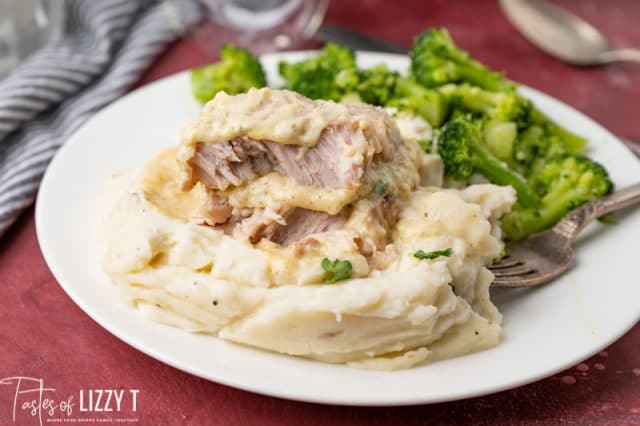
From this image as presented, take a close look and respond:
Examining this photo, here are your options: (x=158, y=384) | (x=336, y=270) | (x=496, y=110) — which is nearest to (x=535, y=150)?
(x=496, y=110)

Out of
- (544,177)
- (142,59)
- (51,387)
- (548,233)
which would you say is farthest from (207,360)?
(142,59)

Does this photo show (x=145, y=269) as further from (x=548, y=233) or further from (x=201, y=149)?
(x=548, y=233)

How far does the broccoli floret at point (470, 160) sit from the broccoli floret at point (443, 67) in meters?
0.76

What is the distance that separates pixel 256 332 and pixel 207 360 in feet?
0.87

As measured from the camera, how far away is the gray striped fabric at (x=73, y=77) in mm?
5867

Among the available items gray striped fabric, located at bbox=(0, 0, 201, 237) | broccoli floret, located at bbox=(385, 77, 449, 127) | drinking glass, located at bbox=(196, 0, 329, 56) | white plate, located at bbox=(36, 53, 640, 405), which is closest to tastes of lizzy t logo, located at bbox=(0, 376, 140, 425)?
white plate, located at bbox=(36, 53, 640, 405)

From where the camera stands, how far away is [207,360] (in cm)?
384

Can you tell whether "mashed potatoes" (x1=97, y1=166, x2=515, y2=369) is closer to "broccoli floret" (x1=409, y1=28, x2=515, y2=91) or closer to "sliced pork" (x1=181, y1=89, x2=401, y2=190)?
"sliced pork" (x1=181, y1=89, x2=401, y2=190)

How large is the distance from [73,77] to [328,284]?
393 centimetres

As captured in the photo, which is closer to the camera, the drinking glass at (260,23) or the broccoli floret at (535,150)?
the broccoli floret at (535,150)

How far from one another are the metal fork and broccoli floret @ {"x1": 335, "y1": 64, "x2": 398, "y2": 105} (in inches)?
65.2

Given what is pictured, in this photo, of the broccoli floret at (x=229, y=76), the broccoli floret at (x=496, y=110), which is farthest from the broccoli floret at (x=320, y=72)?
the broccoli floret at (x=496, y=110)

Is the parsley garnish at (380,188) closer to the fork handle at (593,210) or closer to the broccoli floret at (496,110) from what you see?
the fork handle at (593,210)

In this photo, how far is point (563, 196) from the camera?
5289mm
